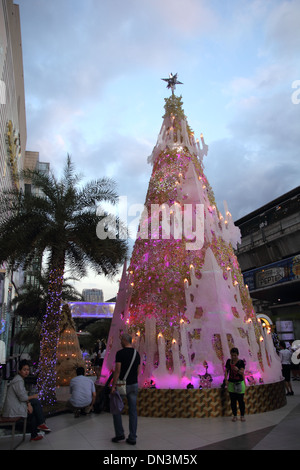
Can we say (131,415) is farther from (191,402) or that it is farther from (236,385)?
(236,385)

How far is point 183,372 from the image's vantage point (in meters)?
7.31

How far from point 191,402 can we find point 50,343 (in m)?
5.07

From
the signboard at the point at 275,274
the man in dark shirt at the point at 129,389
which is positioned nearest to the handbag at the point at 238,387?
the man in dark shirt at the point at 129,389

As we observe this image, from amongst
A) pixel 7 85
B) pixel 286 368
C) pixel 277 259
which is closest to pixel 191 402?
pixel 286 368

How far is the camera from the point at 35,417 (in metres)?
5.70

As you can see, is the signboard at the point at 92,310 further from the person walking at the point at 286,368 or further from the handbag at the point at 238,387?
the handbag at the point at 238,387

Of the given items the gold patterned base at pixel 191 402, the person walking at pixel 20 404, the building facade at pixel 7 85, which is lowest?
the gold patterned base at pixel 191 402

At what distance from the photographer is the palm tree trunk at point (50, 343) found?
9781mm

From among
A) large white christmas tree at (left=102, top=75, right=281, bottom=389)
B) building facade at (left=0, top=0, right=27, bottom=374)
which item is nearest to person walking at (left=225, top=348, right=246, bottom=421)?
large white christmas tree at (left=102, top=75, right=281, bottom=389)

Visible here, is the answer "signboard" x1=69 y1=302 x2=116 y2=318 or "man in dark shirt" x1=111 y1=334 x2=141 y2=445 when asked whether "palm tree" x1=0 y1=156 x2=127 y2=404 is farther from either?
"signboard" x1=69 y1=302 x2=116 y2=318

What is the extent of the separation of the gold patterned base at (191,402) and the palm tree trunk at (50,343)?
384 centimetres
